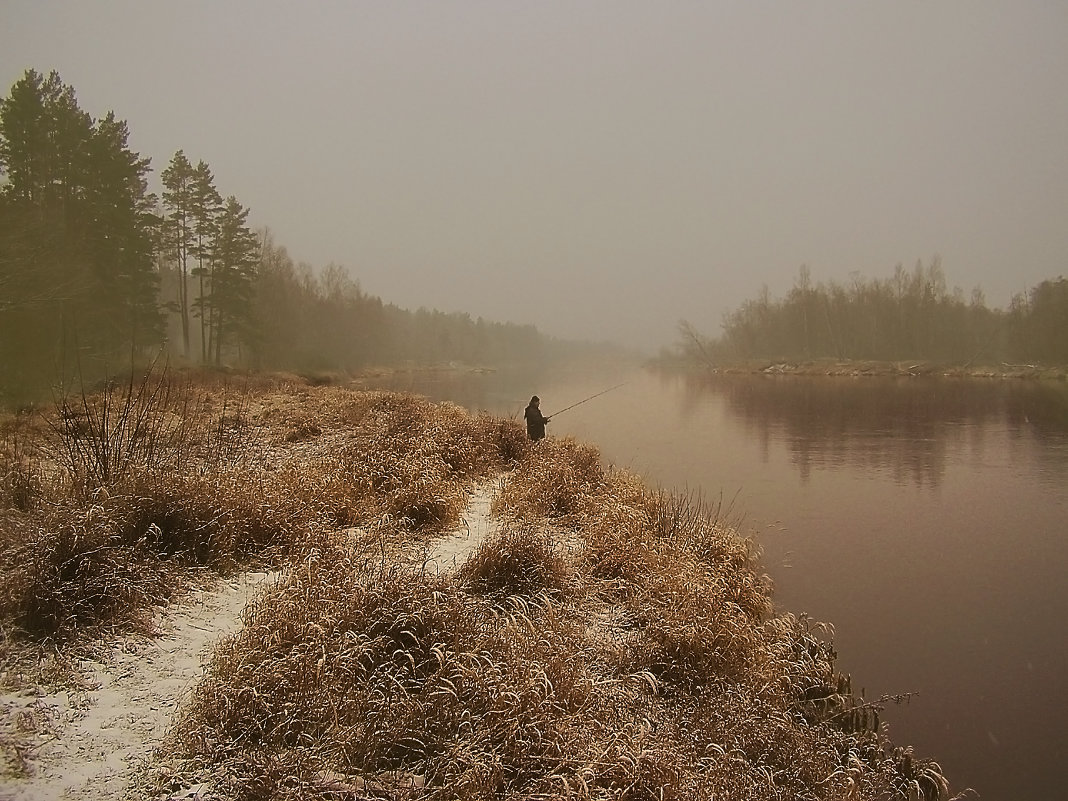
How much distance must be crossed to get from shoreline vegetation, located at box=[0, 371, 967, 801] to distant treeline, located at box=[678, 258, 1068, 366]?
2681 inches

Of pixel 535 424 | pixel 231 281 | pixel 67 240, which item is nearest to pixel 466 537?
pixel 535 424

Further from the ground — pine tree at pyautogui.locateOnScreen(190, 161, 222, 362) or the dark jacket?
pine tree at pyautogui.locateOnScreen(190, 161, 222, 362)

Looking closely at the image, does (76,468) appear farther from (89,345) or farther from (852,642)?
(89,345)

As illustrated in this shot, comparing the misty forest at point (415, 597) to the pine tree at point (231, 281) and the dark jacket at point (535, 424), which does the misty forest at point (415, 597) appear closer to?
the dark jacket at point (535, 424)

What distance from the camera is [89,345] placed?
14.1 metres

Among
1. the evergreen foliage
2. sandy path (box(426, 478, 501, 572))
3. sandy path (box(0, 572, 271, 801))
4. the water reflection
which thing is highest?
the evergreen foliage

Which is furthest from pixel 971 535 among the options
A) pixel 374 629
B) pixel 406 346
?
pixel 406 346

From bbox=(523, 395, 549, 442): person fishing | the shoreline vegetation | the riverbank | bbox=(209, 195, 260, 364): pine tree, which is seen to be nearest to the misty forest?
the shoreline vegetation

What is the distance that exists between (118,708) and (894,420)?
104ft

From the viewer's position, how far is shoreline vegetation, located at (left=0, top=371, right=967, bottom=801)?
3.53 m

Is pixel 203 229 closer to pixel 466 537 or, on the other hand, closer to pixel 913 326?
pixel 466 537

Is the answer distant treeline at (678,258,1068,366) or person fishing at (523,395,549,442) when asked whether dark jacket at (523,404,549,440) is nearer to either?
person fishing at (523,395,549,442)

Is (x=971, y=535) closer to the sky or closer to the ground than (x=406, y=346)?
closer to the ground

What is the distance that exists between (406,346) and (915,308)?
7515 centimetres
